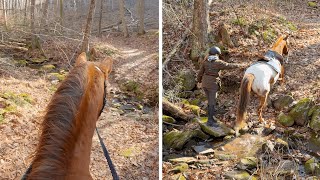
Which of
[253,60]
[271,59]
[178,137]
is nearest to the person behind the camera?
[178,137]

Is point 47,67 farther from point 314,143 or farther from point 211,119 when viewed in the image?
point 314,143

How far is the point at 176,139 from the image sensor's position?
1.59 metres

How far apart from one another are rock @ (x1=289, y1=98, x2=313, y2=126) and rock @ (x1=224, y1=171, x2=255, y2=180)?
36 cm

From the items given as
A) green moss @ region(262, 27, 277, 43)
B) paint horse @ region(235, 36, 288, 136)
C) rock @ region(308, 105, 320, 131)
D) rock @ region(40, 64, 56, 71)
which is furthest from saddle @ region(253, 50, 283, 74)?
rock @ region(40, 64, 56, 71)

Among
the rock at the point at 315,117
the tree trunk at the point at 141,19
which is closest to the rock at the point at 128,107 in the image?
the rock at the point at 315,117

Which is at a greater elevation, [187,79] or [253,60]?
[253,60]

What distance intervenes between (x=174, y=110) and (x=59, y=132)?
1049 mm

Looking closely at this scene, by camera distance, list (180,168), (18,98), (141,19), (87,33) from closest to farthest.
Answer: (180,168) < (18,98) < (87,33) < (141,19)

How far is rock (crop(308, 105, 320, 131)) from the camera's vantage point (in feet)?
4.86

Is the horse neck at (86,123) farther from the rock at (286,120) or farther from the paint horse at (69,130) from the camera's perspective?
the rock at (286,120)

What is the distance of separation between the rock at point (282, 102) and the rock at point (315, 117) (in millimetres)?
120

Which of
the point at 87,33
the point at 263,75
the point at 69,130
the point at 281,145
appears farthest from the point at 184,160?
the point at 87,33

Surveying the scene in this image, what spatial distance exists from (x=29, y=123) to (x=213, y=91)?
1.16m

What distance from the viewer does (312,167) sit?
1.36 m
